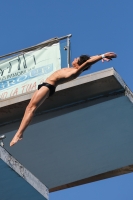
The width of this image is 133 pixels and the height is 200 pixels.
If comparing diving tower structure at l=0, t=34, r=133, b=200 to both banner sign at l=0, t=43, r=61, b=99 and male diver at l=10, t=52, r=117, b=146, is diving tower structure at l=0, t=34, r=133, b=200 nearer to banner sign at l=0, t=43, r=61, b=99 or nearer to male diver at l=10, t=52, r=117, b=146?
banner sign at l=0, t=43, r=61, b=99

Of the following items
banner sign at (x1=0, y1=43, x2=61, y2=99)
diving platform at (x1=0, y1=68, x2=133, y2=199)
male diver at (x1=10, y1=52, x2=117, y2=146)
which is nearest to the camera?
male diver at (x1=10, y1=52, x2=117, y2=146)

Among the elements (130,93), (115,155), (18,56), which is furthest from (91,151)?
(18,56)

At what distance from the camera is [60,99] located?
1504 centimetres

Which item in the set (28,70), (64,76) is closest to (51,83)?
(64,76)

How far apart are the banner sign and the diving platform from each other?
0.59 meters

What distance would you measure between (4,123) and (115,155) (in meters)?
2.49

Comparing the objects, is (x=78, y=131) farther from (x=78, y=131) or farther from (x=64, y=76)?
(x=64, y=76)

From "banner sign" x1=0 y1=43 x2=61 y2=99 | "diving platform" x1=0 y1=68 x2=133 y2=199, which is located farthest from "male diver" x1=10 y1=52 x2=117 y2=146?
"banner sign" x1=0 y1=43 x2=61 y2=99

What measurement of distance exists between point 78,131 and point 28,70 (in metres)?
1.79

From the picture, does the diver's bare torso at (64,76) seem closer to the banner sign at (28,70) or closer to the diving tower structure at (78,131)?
the diving tower structure at (78,131)

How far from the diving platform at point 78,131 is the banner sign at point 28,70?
1.93ft

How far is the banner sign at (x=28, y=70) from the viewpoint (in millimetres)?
15594

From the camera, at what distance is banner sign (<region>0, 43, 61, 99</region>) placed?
1559cm

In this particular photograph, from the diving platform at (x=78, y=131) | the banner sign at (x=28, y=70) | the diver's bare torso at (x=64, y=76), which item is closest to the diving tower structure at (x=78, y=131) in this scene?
the diving platform at (x=78, y=131)
